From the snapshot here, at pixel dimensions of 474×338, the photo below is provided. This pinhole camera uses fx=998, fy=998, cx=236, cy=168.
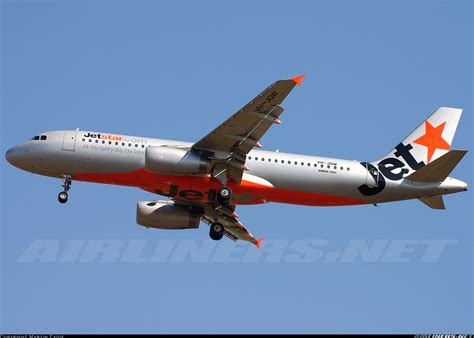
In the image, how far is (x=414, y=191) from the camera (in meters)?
57.4

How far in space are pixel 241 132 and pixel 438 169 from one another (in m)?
11.4

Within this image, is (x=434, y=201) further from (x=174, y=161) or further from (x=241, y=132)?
(x=174, y=161)

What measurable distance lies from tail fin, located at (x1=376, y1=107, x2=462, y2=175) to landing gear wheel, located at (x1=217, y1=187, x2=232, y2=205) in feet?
32.2

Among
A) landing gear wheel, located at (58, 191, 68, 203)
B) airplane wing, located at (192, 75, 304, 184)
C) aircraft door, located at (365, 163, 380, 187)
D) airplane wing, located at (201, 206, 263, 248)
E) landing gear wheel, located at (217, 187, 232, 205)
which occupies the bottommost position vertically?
airplane wing, located at (201, 206, 263, 248)

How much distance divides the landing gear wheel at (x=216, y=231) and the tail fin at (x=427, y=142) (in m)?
10.3

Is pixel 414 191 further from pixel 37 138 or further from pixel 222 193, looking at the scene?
pixel 37 138

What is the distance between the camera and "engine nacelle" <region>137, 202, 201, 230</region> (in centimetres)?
6075

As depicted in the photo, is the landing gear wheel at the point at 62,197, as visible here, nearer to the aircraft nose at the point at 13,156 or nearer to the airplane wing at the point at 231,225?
the aircraft nose at the point at 13,156

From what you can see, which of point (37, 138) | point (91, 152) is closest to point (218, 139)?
point (91, 152)

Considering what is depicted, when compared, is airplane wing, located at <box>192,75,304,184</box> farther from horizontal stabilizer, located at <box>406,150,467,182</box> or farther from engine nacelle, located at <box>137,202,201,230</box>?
horizontal stabilizer, located at <box>406,150,467,182</box>

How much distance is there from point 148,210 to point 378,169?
14.1m

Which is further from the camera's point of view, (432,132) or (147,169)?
(432,132)

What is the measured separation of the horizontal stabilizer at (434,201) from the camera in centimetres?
5781

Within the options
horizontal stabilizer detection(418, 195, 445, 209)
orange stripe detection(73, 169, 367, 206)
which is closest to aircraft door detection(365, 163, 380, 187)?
orange stripe detection(73, 169, 367, 206)
